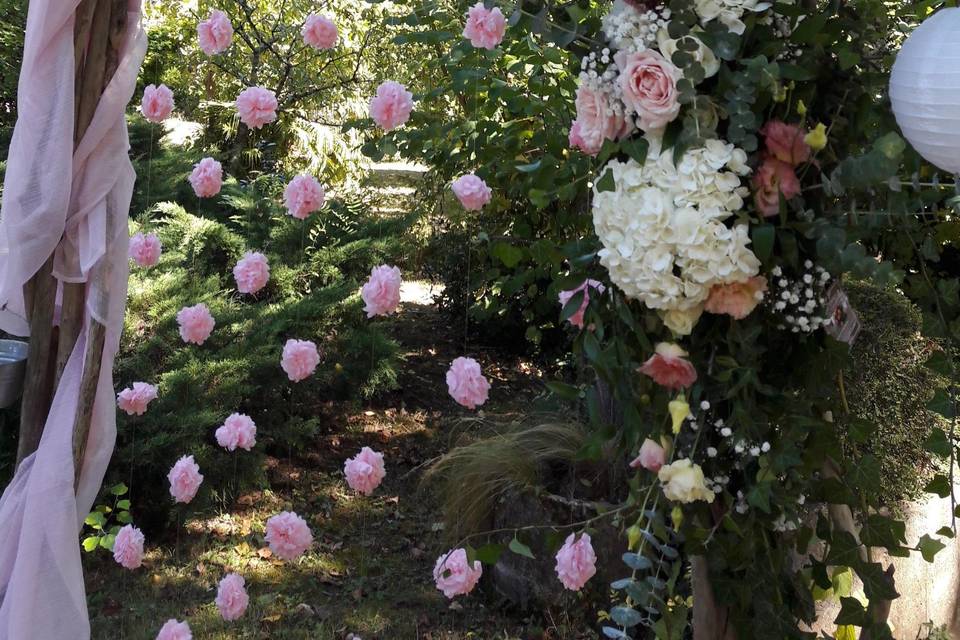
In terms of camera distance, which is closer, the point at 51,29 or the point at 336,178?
the point at 51,29

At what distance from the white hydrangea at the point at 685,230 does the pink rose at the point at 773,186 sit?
0.02 m

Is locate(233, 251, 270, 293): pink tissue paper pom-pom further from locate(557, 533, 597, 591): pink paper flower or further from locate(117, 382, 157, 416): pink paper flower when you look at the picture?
locate(557, 533, 597, 591): pink paper flower

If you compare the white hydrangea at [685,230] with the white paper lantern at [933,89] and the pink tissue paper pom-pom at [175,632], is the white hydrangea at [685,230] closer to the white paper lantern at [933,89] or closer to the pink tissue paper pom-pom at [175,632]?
the white paper lantern at [933,89]

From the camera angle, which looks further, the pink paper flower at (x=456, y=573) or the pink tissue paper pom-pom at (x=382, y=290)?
the pink tissue paper pom-pom at (x=382, y=290)

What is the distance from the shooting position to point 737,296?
126cm

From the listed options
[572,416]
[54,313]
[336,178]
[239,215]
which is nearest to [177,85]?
[336,178]

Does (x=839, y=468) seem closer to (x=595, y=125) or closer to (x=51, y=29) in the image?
(x=595, y=125)

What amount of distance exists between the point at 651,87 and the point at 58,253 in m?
1.34

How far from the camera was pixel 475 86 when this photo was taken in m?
2.55

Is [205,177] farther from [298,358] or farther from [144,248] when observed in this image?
[298,358]

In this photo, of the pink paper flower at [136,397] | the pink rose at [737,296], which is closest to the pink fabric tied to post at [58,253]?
the pink paper flower at [136,397]

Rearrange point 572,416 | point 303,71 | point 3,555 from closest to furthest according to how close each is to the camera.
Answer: point 3,555, point 572,416, point 303,71

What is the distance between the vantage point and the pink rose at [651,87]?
123cm

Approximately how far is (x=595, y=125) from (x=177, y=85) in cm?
479
